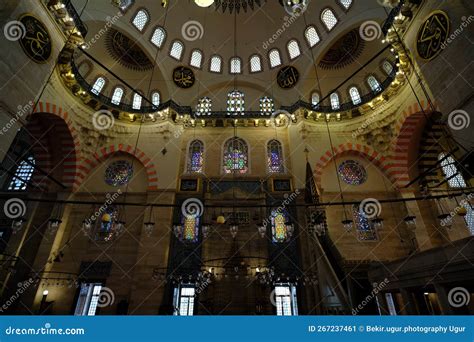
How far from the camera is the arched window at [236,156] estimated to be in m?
12.6

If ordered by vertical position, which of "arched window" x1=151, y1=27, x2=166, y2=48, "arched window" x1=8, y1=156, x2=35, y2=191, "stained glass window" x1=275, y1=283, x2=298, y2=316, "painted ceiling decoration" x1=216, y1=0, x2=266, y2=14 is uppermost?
"painted ceiling decoration" x1=216, y1=0, x2=266, y2=14

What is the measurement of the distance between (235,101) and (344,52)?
6566 mm

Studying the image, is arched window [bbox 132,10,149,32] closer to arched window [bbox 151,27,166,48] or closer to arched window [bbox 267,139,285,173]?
arched window [bbox 151,27,166,48]

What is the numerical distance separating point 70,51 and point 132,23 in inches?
184

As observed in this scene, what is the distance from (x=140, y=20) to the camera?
12.8 m

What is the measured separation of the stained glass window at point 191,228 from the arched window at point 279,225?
3.53m

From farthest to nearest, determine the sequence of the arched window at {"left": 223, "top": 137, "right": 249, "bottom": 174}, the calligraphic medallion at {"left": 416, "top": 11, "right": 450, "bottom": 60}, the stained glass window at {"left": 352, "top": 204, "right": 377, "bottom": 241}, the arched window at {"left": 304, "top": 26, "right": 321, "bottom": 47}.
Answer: the arched window at {"left": 304, "top": 26, "right": 321, "bottom": 47}
the arched window at {"left": 223, "top": 137, "right": 249, "bottom": 174}
the stained glass window at {"left": 352, "top": 204, "right": 377, "bottom": 241}
the calligraphic medallion at {"left": 416, "top": 11, "right": 450, "bottom": 60}

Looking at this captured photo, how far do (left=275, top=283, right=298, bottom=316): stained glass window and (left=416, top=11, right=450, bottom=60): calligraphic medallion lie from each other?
922cm

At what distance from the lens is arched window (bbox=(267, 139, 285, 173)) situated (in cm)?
1251

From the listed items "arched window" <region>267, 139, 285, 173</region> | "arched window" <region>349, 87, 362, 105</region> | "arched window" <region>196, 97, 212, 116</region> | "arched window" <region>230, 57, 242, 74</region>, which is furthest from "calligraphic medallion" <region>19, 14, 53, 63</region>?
"arched window" <region>349, 87, 362, 105</region>

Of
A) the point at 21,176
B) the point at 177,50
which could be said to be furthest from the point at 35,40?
the point at 21,176

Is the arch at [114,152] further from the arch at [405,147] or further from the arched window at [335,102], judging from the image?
the arch at [405,147]

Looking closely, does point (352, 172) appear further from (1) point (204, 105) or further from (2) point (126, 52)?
(2) point (126, 52)

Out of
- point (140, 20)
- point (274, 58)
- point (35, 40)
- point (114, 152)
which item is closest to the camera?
point (35, 40)
